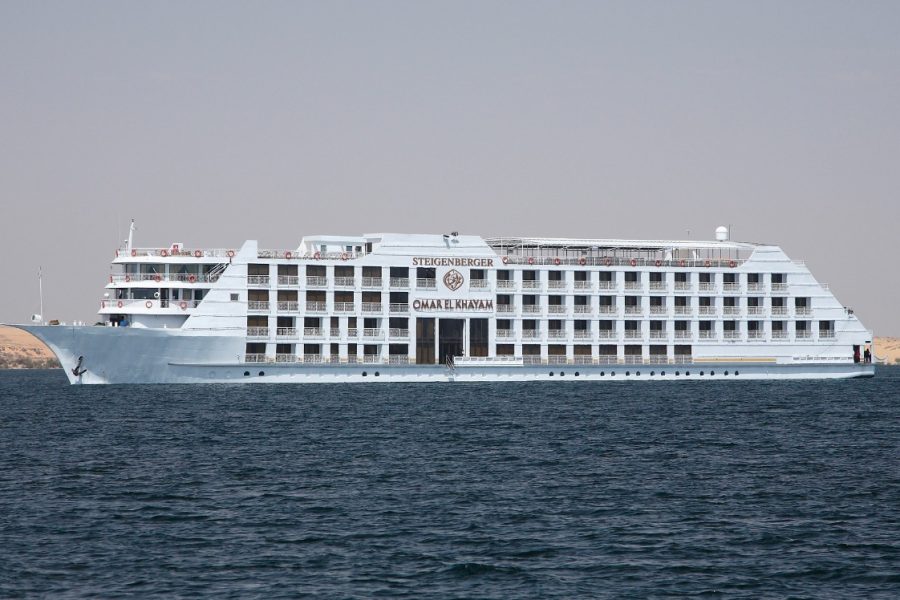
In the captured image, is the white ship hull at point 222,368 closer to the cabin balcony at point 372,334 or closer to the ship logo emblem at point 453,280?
the cabin balcony at point 372,334

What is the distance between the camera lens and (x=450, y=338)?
262 ft

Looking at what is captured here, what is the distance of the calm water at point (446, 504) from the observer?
22438 millimetres

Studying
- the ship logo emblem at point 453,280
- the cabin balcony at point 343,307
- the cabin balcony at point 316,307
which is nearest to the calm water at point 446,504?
the cabin balcony at point 316,307

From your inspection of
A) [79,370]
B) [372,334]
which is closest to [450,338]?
[372,334]

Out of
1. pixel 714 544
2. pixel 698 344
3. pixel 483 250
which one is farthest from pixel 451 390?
pixel 714 544

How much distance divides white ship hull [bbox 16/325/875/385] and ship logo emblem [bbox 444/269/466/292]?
5.71m

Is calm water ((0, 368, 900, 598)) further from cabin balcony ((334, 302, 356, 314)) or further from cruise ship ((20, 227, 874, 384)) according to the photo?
cabin balcony ((334, 302, 356, 314))

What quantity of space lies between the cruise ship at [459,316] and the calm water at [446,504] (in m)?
16.2

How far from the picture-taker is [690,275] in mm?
84250

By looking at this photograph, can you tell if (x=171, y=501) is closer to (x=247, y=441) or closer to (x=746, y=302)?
(x=247, y=441)

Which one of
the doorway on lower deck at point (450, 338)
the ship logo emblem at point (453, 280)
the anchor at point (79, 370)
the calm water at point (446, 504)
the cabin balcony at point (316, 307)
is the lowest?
the calm water at point (446, 504)

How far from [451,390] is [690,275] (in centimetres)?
2192

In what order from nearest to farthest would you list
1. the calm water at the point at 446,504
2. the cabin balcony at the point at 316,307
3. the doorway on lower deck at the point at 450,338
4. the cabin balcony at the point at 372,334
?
the calm water at the point at 446,504, the cabin balcony at the point at 316,307, the cabin balcony at the point at 372,334, the doorway on lower deck at the point at 450,338

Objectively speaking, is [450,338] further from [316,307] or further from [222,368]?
[222,368]
